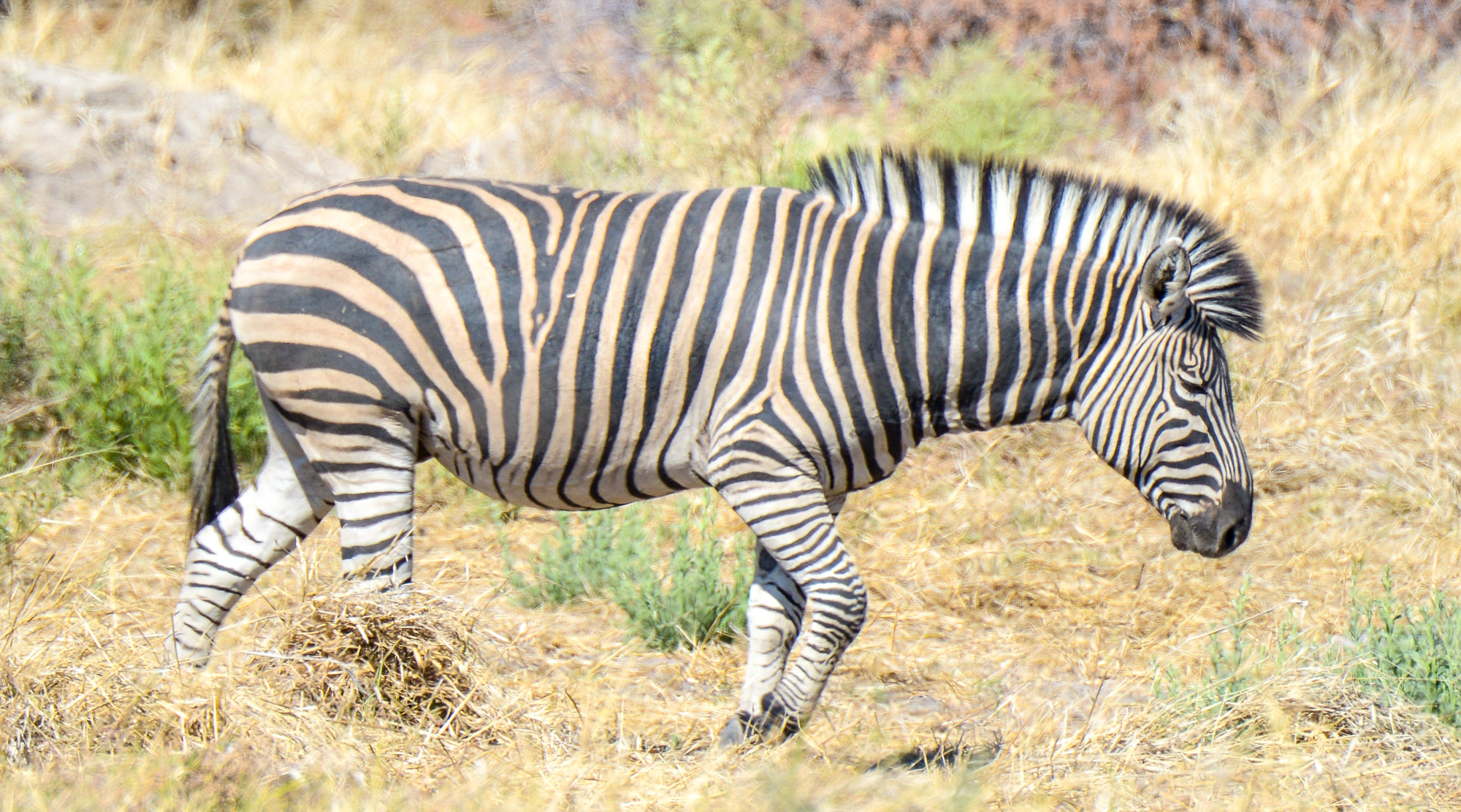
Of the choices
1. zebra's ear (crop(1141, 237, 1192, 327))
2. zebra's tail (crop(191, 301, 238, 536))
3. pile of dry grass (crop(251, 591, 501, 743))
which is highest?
zebra's ear (crop(1141, 237, 1192, 327))

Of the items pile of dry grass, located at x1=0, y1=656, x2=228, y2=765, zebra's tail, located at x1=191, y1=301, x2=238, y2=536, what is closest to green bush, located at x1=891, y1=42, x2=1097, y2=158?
zebra's tail, located at x1=191, y1=301, x2=238, y2=536

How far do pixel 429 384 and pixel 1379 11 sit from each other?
341 inches

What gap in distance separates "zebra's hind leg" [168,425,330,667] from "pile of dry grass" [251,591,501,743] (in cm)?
46

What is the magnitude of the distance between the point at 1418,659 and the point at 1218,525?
0.82 metres

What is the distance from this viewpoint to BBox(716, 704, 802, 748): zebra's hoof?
387 cm

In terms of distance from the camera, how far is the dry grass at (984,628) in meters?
3.28

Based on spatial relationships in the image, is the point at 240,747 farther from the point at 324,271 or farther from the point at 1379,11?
the point at 1379,11

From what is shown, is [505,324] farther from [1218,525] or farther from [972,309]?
[1218,525]

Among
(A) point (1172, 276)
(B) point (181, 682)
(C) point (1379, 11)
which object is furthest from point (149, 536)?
(C) point (1379, 11)

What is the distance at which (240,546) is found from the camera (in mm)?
4000

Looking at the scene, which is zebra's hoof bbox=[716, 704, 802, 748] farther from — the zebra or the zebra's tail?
the zebra's tail

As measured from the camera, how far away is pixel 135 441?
6039 mm

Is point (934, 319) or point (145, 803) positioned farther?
point (934, 319)

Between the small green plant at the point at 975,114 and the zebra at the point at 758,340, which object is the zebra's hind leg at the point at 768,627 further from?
the small green plant at the point at 975,114
